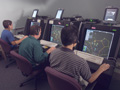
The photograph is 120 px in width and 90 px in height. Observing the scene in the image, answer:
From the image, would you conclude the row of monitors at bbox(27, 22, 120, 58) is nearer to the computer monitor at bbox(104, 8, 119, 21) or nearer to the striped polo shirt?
the computer monitor at bbox(104, 8, 119, 21)

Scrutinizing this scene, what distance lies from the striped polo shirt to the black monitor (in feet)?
1.76

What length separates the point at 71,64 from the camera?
85 cm

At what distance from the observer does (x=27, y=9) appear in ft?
9.70

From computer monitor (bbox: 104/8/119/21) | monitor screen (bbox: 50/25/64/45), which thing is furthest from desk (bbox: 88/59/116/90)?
monitor screen (bbox: 50/25/64/45)

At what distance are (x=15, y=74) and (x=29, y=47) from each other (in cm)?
108

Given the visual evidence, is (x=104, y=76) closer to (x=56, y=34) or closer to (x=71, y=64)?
(x=71, y=64)

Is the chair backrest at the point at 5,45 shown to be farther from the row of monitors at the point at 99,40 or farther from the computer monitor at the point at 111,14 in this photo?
the computer monitor at the point at 111,14

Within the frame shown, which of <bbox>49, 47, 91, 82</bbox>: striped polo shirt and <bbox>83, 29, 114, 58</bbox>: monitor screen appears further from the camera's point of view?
<bbox>83, 29, 114, 58</bbox>: monitor screen

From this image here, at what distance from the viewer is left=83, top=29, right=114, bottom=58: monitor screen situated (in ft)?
4.15

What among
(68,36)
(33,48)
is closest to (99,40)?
(68,36)

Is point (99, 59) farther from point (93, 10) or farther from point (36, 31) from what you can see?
point (93, 10)

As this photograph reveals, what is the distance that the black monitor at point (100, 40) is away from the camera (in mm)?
1218

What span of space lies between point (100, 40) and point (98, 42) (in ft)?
0.12

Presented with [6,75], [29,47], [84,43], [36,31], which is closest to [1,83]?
[6,75]
